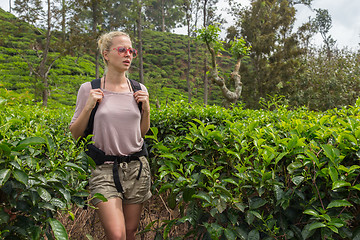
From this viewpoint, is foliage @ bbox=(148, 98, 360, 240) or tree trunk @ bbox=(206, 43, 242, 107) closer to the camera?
foliage @ bbox=(148, 98, 360, 240)

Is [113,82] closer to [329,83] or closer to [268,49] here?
[329,83]

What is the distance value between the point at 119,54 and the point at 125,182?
3.16 ft

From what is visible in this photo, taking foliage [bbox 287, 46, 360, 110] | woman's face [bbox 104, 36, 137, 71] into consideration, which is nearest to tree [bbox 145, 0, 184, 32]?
foliage [bbox 287, 46, 360, 110]

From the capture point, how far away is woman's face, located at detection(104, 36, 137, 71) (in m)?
2.23

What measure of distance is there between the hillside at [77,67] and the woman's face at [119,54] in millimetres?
8959

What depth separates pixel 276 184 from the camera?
150 centimetres

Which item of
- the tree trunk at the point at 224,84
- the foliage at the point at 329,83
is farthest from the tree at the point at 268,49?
the tree trunk at the point at 224,84

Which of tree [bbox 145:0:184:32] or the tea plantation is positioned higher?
tree [bbox 145:0:184:32]

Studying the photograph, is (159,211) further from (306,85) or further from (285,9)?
(285,9)

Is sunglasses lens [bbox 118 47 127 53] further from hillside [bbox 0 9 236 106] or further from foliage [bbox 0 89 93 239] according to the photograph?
hillside [bbox 0 9 236 106]

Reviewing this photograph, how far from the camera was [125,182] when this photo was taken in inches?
83.1

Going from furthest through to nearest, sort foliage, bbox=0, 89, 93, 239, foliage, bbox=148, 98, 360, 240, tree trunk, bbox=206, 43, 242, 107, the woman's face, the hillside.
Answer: the hillside < tree trunk, bbox=206, 43, 242, 107 < the woman's face < foliage, bbox=148, 98, 360, 240 < foliage, bbox=0, 89, 93, 239

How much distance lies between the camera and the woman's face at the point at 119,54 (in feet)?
7.30

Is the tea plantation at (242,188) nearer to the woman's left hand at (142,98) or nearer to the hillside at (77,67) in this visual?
the woman's left hand at (142,98)
